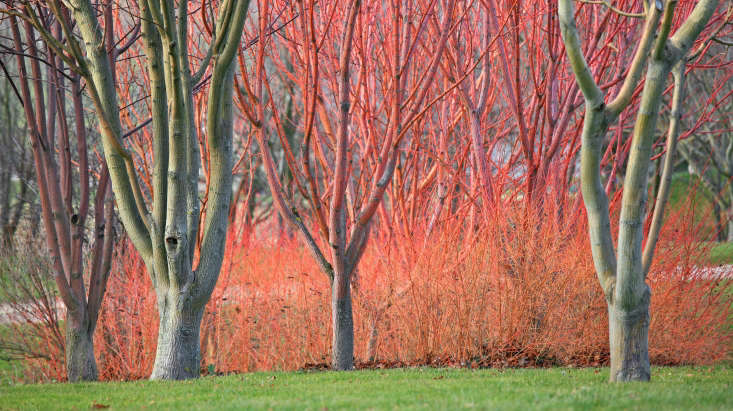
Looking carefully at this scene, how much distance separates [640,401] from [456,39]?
4315mm

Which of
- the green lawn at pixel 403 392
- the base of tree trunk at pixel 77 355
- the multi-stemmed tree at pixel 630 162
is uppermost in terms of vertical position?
the multi-stemmed tree at pixel 630 162

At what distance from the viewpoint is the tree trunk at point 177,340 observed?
507 centimetres

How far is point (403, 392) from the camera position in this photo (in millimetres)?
4086

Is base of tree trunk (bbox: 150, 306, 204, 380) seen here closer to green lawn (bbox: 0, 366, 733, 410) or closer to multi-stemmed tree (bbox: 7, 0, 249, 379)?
multi-stemmed tree (bbox: 7, 0, 249, 379)

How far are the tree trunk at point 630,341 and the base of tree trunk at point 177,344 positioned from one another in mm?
2796

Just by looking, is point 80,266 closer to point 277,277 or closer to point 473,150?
point 277,277

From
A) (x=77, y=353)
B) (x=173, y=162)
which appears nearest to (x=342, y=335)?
(x=173, y=162)

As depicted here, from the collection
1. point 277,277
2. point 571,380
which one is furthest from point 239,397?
point 277,277

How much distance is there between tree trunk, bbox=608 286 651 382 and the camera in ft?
13.6

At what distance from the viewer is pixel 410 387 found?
14.1ft

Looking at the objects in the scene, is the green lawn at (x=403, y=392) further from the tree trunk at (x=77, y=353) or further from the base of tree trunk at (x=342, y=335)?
the tree trunk at (x=77, y=353)

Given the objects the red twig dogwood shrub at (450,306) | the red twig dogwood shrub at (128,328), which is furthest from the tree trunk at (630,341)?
the red twig dogwood shrub at (128,328)

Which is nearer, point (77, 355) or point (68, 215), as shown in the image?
point (77, 355)

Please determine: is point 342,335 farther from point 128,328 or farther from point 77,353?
point 128,328
